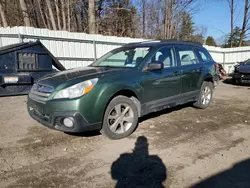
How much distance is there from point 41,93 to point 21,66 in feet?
11.2

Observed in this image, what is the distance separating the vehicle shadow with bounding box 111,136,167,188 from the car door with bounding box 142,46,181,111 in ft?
3.97

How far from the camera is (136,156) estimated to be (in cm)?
322

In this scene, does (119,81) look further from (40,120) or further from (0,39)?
(0,39)

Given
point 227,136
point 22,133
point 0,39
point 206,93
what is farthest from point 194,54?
point 0,39

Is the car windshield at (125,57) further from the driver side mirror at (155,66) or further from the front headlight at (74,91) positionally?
the front headlight at (74,91)

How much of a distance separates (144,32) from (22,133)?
66.3 feet

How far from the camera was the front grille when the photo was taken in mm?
3464

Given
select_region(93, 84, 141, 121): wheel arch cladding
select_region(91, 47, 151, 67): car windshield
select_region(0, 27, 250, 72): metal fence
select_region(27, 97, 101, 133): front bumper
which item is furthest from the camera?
select_region(0, 27, 250, 72): metal fence

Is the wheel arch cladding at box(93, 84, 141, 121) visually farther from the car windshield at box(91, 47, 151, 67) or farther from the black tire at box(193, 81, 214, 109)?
the black tire at box(193, 81, 214, 109)

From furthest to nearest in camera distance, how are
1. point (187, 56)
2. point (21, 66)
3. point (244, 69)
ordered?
point (244, 69), point (21, 66), point (187, 56)

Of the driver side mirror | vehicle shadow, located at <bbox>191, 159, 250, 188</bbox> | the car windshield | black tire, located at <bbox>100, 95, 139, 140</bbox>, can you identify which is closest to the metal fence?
the car windshield

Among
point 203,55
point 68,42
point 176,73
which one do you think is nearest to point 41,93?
point 176,73

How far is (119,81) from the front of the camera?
3.69 meters

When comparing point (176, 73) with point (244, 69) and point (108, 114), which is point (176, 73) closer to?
point (108, 114)
